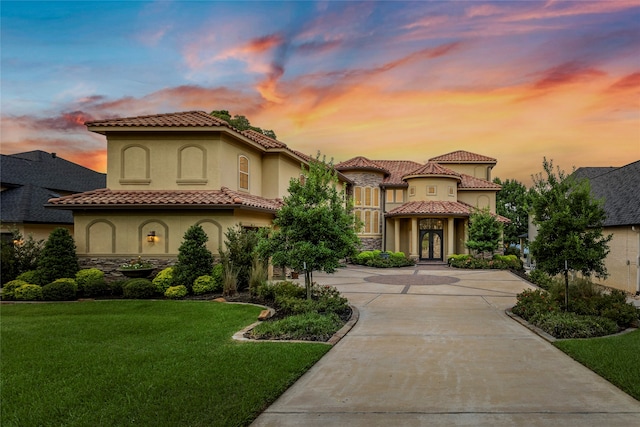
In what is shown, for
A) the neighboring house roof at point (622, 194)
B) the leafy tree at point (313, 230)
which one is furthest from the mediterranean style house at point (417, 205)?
the leafy tree at point (313, 230)

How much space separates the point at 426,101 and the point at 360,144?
579 inches

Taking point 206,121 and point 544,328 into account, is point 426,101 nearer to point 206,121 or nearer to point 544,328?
point 206,121

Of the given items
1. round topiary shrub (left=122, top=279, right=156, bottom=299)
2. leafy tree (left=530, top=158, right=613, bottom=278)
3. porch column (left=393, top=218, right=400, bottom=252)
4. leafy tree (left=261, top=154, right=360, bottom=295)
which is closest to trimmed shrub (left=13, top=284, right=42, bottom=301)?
round topiary shrub (left=122, top=279, right=156, bottom=299)

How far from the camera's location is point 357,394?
5211 mm

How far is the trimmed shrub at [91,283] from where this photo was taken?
13.8 metres

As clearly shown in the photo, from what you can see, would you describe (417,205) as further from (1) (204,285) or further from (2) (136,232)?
(2) (136,232)

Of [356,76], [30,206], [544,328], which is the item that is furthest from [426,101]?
[30,206]

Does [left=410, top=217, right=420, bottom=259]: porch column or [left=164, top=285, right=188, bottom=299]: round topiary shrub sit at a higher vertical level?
[left=410, top=217, right=420, bottom=259]: porch column

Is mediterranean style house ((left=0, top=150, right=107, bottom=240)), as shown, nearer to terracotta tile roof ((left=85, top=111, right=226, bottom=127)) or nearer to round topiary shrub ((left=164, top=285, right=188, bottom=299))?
terracotta tile roof ((left=85, top=111, right=226, bottom=127))

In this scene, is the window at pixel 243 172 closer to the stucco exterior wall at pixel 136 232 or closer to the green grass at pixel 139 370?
the stucco exterior wall at pixel 136 232

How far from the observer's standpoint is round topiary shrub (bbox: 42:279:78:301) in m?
13.0

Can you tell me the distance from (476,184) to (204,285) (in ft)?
95.0

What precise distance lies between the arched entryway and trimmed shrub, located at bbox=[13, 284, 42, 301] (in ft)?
90.0

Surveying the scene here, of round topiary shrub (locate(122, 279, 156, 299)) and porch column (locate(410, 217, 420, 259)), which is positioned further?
porch column (locate(410, 217, 420, 259))
